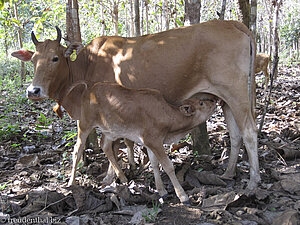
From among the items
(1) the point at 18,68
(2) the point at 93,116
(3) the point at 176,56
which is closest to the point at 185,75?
(3) the point at 176,56

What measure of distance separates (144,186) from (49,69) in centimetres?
203

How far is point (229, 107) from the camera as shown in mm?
4844

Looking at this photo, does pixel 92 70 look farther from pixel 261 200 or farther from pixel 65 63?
pixel 261 200

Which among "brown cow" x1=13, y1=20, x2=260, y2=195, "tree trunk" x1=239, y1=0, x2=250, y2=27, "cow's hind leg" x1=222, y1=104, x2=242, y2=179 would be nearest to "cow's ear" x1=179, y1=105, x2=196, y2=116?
"brown cow" x1=13, y1=20, x2=260, y2=195

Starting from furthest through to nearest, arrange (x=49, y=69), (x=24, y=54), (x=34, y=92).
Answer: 1. (x=24, y=54)
2. (x=49, y=69)
3. (x=34, y=92)

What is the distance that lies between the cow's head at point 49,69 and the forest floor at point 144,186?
43.5 inches

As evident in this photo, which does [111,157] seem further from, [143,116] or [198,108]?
[198,108]

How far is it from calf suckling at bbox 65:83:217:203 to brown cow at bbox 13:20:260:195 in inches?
12.2

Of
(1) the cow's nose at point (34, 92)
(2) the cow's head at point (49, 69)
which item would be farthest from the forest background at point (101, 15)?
(1) the cow's nose at point (34, 92)

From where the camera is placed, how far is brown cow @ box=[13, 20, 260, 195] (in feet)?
14.3

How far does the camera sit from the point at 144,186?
4.43 meters

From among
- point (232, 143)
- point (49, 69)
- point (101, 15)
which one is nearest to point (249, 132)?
point (232, 143)

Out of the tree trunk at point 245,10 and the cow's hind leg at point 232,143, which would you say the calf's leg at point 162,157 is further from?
the tree trunk at point 245,10

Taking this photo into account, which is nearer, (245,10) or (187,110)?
(187,110)
